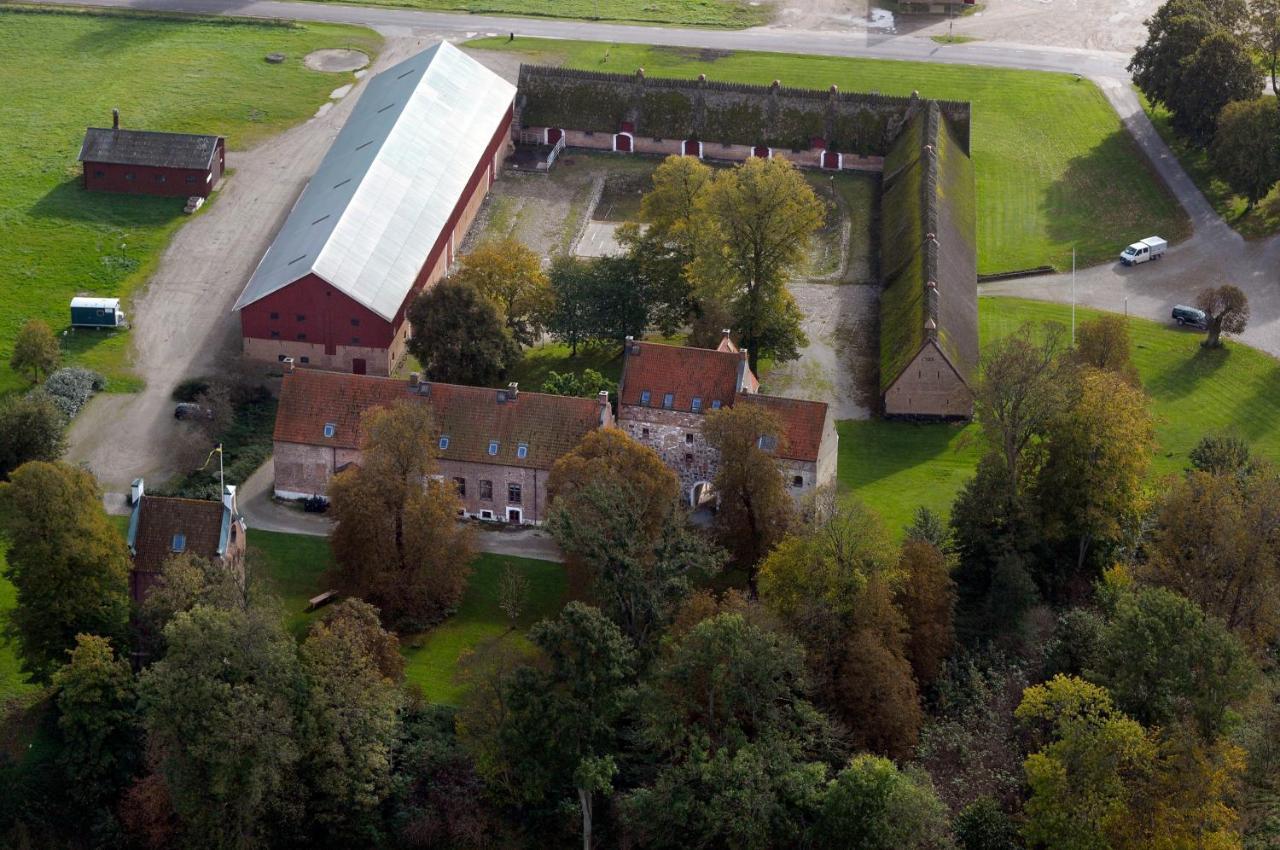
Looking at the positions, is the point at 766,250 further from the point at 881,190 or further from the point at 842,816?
the point at 842,816

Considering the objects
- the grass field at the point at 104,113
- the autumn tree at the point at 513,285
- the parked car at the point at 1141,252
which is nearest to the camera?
the autumn tree at the point at 513,285

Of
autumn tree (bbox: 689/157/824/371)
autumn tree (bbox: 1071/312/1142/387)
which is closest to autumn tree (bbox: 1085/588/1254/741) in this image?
autumn tree (bbox: 1071/312/1142/387)

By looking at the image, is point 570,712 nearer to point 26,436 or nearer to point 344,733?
point 344,733

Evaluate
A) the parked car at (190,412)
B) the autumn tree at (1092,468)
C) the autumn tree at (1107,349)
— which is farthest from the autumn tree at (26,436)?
A: the autumn tree at (1107,349)

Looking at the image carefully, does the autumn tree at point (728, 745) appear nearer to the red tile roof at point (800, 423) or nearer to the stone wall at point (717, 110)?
the red tile roof at point (800, 423)

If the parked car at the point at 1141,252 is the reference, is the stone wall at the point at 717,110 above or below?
above

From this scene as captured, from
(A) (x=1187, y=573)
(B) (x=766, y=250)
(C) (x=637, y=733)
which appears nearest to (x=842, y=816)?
(C) (x=637, y=733)
